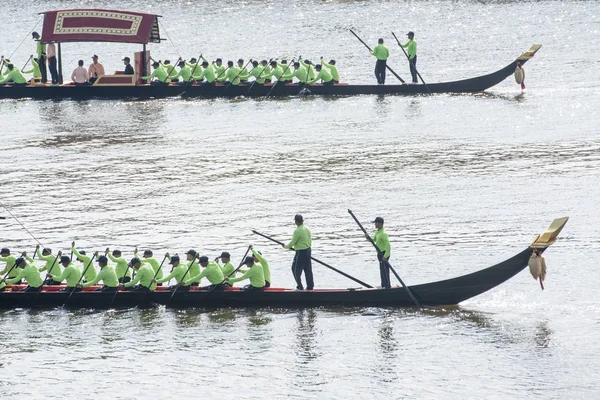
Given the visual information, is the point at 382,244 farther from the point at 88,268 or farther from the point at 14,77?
the point at 14,77

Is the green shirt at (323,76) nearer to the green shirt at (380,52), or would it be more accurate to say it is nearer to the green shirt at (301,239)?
the green shirt at (380,52)

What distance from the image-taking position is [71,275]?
27.5 meters

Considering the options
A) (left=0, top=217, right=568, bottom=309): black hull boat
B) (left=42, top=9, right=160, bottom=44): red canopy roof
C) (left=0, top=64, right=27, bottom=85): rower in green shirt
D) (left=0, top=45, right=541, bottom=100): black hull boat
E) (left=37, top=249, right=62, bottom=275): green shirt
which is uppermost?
(left=42, top=9, right=160, bottom=44): red canopy roof

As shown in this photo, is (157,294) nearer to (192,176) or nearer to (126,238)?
(126,238)

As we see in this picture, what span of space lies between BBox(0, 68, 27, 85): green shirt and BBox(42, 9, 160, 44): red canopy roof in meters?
2.35

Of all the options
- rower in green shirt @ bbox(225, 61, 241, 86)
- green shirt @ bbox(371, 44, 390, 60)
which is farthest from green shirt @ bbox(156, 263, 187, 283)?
rower in green shirt @ bbox(225, 61, 241, 86)

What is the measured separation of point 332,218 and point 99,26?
20.9 metres

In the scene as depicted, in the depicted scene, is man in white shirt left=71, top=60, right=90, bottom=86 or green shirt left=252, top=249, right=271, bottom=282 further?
man in white shirt left=71, top=60, right=90, bottom=86

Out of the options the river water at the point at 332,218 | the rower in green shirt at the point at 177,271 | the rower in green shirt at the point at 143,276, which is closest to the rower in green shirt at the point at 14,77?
the river water at the point at 332,218

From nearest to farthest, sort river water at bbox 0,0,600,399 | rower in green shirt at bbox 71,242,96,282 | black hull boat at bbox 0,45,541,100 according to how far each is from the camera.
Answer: river water at bbox 0,0,600,399 < rower in green shirt at bbox 71,242,96,282 < black hull boat at bbox 0,45,541,100

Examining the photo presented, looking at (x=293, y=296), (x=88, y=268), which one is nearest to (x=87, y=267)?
(x=88, y=268)

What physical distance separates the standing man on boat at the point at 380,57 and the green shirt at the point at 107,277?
80.7 ft

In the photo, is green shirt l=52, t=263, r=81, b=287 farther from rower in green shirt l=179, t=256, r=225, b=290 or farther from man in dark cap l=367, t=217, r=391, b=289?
man in dark cap l=367, t=217, r=391, b=289

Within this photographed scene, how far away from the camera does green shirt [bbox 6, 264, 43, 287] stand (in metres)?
27.5
